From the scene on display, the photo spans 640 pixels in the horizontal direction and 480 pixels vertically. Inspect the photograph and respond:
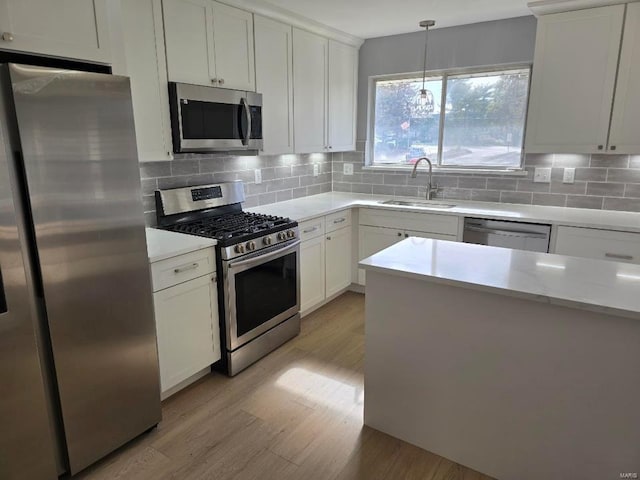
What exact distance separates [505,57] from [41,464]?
412 centimetres

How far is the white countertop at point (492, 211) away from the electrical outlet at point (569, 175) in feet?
0.76

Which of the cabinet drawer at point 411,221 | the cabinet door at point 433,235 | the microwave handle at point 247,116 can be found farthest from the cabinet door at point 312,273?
the microwave handle at point 247,116

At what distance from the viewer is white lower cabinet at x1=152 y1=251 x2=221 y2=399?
2240 mm

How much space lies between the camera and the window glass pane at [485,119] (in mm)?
3646

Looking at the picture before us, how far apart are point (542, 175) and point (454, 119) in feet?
3.08

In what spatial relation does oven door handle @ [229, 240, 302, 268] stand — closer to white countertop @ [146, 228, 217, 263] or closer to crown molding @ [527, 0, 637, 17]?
white countertop @ [146, 228, 217, 263]

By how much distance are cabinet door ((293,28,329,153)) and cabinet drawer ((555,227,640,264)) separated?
211cm

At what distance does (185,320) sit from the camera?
2371 mm

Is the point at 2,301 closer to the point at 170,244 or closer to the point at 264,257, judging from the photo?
the point at 170,244

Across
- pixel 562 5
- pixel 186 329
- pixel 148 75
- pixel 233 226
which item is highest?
pixel 562 5

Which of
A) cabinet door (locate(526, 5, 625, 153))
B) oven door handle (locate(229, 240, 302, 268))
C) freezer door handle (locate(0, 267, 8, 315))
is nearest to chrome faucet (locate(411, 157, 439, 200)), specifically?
cabinet door (locate(526, 5, 625, 153))

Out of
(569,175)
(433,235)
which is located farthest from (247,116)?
(569,175)

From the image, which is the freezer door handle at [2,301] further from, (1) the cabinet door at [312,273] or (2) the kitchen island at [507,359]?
(1) the cabinet door at [312,273]

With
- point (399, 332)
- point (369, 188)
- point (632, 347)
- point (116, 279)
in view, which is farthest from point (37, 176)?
point (369, 188)
